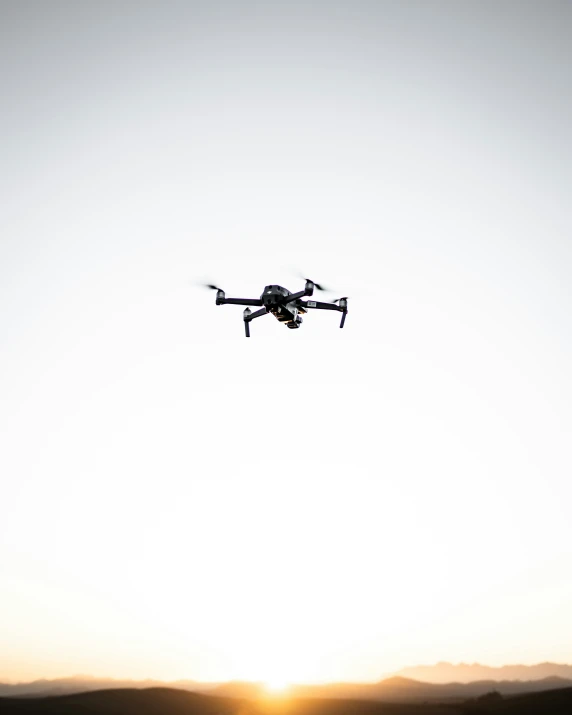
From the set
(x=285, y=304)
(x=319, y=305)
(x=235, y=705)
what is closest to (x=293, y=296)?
(x=285, y=304)

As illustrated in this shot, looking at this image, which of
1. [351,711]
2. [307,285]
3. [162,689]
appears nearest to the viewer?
[307,285]

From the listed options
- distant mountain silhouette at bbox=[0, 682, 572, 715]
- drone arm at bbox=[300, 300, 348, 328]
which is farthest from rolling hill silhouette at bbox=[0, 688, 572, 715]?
drone arm at bbox=[300, 300, 348, 328]

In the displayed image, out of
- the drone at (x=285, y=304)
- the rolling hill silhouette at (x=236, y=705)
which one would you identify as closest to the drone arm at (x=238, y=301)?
the drone at (x=285, y=304)

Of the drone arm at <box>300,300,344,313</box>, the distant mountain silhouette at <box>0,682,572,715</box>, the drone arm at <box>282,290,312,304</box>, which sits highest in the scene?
the drone arm at <box>300,300,344,313</box>

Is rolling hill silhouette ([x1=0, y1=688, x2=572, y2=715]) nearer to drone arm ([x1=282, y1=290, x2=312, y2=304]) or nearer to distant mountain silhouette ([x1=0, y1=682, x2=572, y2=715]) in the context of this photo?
distant mountain silhouette ([x1=0, y1=682, x2=572, y2=715])

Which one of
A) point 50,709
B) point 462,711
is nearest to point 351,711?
point 462,711

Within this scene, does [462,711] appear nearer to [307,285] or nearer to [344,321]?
[344,321]
